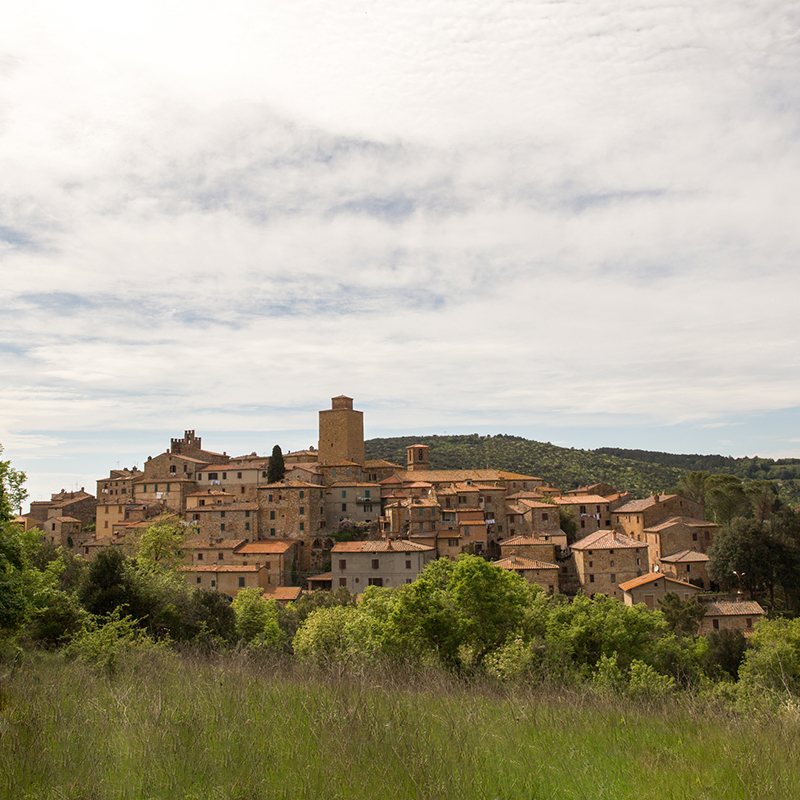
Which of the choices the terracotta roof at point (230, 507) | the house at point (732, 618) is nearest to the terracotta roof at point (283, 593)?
the terracotta roof at point (230, 507)

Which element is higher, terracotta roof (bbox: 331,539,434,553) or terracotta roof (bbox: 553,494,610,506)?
terracotta roof (bbox: 553,494,610,506)

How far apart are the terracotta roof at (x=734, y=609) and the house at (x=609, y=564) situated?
7.20m

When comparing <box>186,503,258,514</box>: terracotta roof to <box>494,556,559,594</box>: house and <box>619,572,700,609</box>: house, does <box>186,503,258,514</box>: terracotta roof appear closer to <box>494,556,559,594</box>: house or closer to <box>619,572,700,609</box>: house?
<box>494,556,559,594</box>: house

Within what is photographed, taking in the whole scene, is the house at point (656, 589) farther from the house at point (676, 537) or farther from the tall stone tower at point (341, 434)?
the tall stone tower at point (341, 434)

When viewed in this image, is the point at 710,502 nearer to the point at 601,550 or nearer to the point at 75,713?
the point at 601,550

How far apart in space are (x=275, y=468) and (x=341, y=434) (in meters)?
11.4

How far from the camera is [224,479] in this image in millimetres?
60781

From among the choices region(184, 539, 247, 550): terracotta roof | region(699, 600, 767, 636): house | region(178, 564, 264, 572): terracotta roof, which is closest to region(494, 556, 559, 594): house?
region(699, 600, 767, 636): house

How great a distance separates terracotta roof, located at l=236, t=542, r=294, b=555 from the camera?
45.9 m

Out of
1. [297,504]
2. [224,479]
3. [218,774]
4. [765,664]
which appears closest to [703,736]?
[218,774]

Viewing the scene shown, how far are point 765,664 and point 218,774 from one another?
26.9 meters

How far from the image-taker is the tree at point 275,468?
188 feet

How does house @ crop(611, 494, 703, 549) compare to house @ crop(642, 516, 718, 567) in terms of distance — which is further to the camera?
house @ crop(611, 494, 703, 549)

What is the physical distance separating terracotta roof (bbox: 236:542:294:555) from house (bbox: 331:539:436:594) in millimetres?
4801
